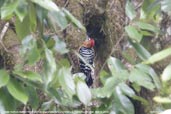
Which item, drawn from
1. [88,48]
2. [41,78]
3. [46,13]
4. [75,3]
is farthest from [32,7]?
[75,3]

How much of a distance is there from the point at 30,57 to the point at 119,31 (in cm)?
168

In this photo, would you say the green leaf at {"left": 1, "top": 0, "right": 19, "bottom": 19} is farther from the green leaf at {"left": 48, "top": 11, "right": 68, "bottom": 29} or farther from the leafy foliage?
the green leaf at {"left": 48, "top": 11, "right": 68, "bottom": 29}

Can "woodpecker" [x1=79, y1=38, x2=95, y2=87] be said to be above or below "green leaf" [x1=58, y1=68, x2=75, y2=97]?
above

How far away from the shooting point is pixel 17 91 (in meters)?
0.81

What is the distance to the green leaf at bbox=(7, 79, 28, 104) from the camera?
795 millimetres

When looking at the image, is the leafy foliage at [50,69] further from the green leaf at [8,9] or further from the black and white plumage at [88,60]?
the black and white plumage at [88,60]

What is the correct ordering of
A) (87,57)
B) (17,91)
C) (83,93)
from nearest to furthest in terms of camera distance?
(17,91) → (83,93) → (87,57)

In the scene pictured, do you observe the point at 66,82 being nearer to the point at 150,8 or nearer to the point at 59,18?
the point at 59,18

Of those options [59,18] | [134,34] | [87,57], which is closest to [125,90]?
[134,34]

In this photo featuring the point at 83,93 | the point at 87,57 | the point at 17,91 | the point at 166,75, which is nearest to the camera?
the point at 166,75

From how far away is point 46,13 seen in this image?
33.1 inches

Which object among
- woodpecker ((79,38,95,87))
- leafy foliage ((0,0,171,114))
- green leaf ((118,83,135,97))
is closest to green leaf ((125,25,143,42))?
leafy foliage ((0,0,171,114))

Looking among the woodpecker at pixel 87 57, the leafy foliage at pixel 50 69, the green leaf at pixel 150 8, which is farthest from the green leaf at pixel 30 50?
the woodpecker at pixel 87 57

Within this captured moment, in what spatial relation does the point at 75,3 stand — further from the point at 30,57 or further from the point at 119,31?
the point at 30,57
